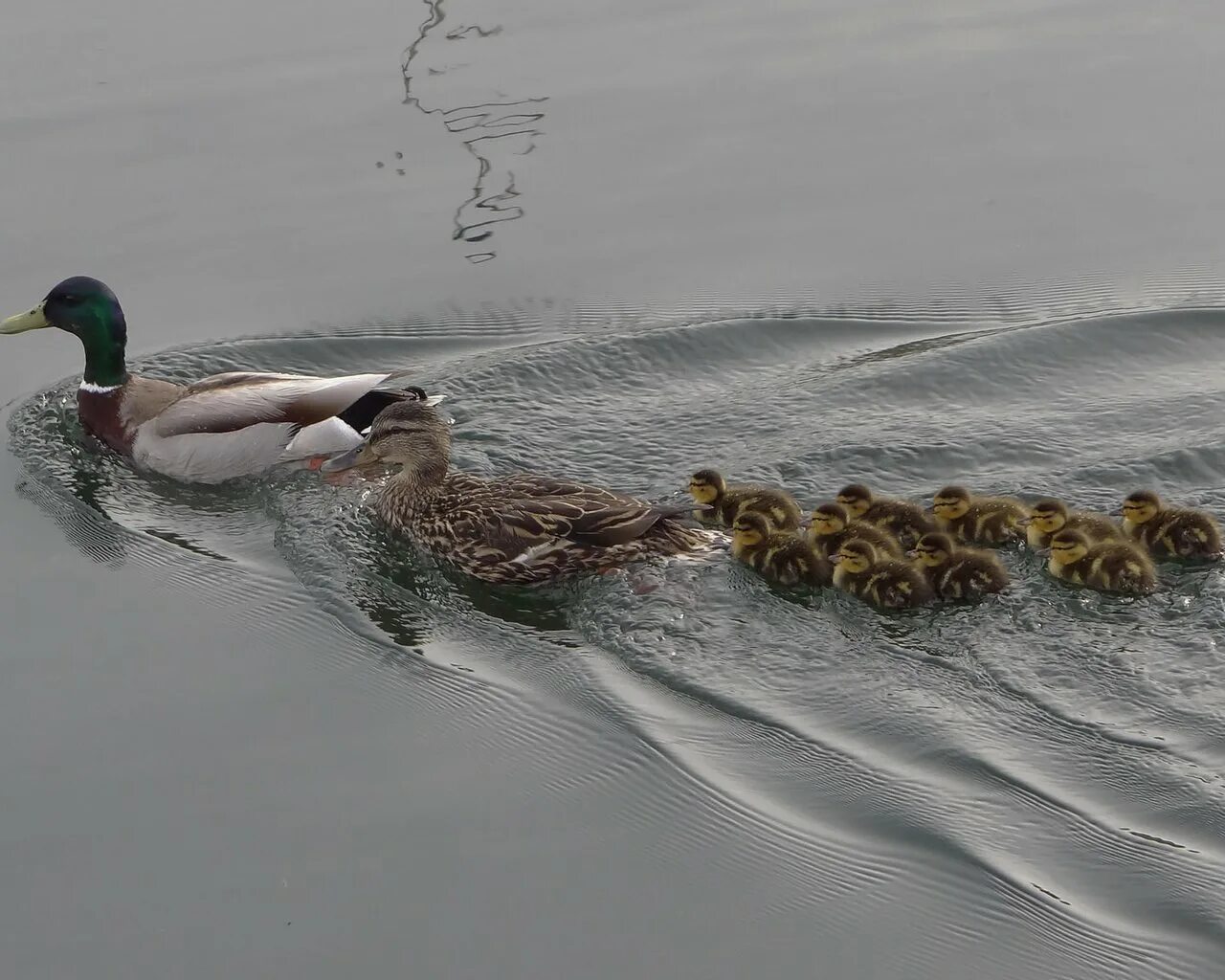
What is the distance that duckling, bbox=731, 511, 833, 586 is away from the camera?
19.9 feet

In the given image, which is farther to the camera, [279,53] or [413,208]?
[279,53]

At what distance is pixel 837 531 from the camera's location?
20.3ft

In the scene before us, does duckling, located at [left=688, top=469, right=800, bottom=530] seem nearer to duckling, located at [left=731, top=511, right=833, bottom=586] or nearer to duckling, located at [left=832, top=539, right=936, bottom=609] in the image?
duckling, located at [left=731, top=511, right=833, bottom=586]

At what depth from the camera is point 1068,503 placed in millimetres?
6484

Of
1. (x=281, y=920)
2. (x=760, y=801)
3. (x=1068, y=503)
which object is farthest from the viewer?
(x=1068, y=503)

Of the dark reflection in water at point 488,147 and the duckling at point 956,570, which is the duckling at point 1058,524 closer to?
the duckling at point 956,570

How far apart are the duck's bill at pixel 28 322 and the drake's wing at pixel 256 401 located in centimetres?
73

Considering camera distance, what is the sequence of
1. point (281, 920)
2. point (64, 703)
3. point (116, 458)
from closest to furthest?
point (281, 920) → point (64, 703) → point (116, 458)

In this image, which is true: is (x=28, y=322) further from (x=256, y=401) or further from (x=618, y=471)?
(x=618, y=471)

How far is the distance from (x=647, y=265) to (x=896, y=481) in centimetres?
218

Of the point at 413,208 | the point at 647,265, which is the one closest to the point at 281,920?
the point at 647,265

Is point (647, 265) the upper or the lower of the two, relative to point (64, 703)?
upper

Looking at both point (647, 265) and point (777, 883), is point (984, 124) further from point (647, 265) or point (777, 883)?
point (777, 883)

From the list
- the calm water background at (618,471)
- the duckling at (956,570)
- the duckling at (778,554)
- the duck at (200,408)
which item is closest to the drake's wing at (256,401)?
the duck at (200,408)
